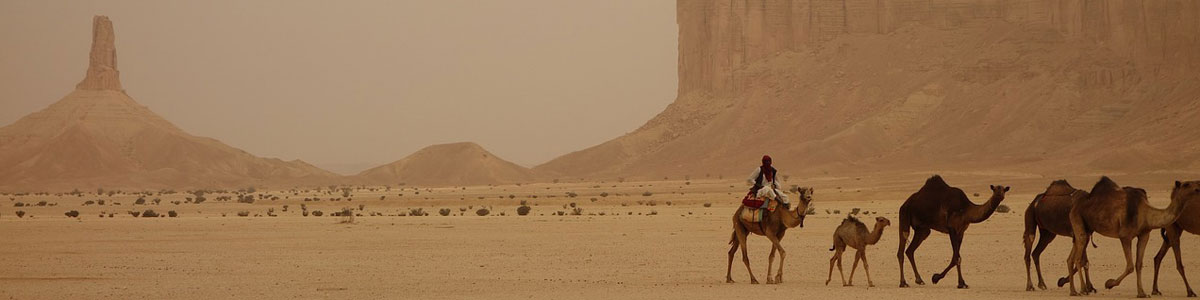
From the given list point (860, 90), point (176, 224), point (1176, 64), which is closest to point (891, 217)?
point (176, 224)

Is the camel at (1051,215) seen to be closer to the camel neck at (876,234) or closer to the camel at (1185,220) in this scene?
the camel at (1185,220)

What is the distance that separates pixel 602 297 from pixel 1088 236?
601cm

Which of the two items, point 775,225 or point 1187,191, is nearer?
point 1187,191

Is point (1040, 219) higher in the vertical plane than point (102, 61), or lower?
lower

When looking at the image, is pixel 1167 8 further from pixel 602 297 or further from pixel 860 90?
pixel 602 297

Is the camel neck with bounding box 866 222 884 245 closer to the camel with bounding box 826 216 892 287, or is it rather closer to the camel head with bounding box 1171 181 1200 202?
the camel with bounding box 826 216 892 287

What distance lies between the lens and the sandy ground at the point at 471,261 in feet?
61.2

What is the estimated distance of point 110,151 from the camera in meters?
131

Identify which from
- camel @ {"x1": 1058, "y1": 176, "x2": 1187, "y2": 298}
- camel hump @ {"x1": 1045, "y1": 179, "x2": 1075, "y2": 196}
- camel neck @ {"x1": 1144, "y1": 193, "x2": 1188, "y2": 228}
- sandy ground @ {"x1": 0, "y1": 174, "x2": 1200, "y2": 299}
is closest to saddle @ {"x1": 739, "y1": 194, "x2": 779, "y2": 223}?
sandy ground @ {"x1": 0, "y1": 174, "x2": 1200, "y2": 299}

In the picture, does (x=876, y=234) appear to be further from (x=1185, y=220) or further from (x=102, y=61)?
(x=102, y=61)

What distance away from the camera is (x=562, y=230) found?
35.1 m

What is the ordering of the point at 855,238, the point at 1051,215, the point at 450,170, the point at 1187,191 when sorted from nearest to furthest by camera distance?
the point at 1187,191, the point at 1051,215, the point at 855,238, the point at 450,170

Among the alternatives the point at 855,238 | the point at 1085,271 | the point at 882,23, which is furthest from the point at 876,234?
the point at 882,23

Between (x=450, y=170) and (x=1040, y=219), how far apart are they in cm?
11303
